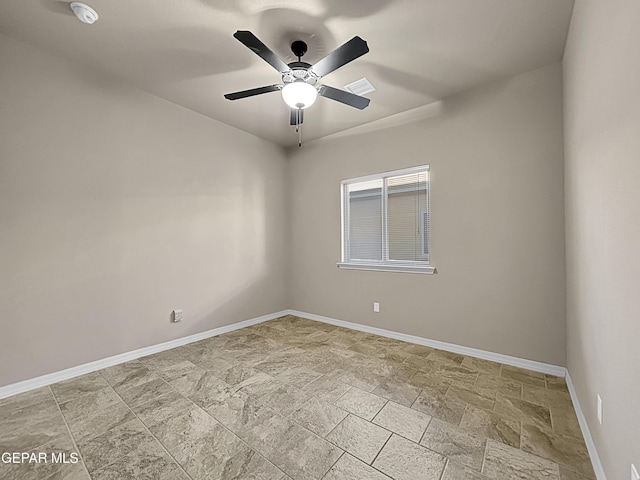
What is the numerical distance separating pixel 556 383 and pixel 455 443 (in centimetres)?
141

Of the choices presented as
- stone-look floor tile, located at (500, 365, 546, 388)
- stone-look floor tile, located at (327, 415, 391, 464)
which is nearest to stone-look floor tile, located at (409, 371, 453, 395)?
stone-look floor tile, located at (500, 365, 546, 388)

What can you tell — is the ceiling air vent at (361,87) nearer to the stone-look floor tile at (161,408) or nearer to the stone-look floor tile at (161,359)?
the stone-look floor tile at (161,408)

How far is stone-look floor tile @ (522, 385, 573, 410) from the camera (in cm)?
212

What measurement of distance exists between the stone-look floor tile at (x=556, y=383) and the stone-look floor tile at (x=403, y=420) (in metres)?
1.26

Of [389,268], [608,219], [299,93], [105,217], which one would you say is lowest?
[389,268]

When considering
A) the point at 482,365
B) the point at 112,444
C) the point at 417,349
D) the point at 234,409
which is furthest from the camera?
the point at 417,349

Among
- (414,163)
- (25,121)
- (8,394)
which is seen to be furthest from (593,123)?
(8,394)

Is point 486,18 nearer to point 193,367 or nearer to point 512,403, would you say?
point 512,403

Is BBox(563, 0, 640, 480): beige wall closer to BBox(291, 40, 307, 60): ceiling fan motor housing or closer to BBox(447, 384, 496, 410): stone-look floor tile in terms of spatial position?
BBox(447, 384, 496, 410): stone-look floor tile

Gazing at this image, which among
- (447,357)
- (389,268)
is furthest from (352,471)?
(389,268)

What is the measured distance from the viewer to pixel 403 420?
1959 millimetres

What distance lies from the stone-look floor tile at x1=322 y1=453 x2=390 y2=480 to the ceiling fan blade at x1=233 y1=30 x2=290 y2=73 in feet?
8.38

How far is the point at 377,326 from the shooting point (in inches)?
150

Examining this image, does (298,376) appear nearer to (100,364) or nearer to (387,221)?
(100,364)
